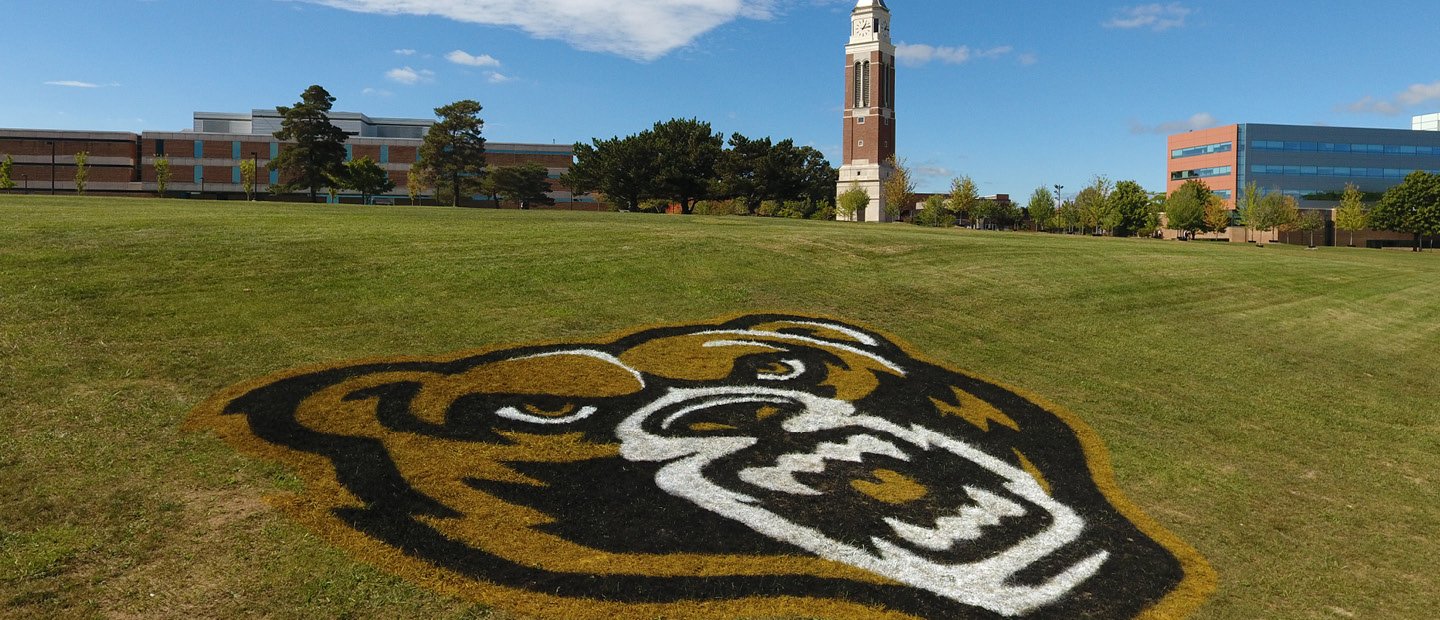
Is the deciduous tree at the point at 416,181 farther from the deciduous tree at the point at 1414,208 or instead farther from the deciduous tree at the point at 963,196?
the deciduous tree at the point at 1414,208

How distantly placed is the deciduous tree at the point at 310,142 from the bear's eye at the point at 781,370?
250 feet

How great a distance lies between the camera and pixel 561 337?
13.9 metres

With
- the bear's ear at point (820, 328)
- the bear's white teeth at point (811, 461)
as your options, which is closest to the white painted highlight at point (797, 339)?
the bear's ear at point (820, 328)

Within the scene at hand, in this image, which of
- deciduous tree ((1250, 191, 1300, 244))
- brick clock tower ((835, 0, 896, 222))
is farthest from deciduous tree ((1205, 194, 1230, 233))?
brick clock tower ((835, 0, 896, 222))

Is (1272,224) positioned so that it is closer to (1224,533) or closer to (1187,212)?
(1187,212)

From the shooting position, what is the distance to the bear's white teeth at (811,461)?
965 centimetres

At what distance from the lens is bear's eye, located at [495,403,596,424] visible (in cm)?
1062

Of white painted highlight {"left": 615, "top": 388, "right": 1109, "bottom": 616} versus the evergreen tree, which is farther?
the evergreen tree

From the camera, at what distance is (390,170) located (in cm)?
11581

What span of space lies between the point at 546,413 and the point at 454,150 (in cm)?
9751

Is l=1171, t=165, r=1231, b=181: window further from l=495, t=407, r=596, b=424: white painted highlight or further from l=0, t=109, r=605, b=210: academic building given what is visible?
l=495, t=407, r=596, b=424: white painted highlight

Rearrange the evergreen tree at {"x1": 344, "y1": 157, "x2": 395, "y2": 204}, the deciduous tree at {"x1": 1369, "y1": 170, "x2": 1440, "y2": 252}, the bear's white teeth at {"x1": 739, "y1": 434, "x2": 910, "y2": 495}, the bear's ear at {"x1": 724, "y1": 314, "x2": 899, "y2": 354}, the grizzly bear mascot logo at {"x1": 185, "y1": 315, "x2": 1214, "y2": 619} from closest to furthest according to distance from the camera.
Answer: the grizzly bear mascot logo at {"x1": 185, "y1": 315, "x2": 1214, "y2": 619}, the bear's white teeth at {"x1": 739, "y1": 434, "x2": 910, "y2": 495}, the bear's ear at {"x1": 724, "y1": 314, "x2": 899, "y2": 354}, the deciduous tree at {"x1": 1369, "y1": 170, "x2": 1440, "y2": 252}, the evergreen tree at {"x1": 344, "y1": 157, "x2": 395, "y2": 204}

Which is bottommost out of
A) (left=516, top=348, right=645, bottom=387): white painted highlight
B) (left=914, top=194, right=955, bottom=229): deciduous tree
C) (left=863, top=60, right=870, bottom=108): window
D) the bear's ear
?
(left=516, top=348, right=645, bottom=387): white painted highlight

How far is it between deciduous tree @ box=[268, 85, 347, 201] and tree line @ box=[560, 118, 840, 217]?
2816 cm
